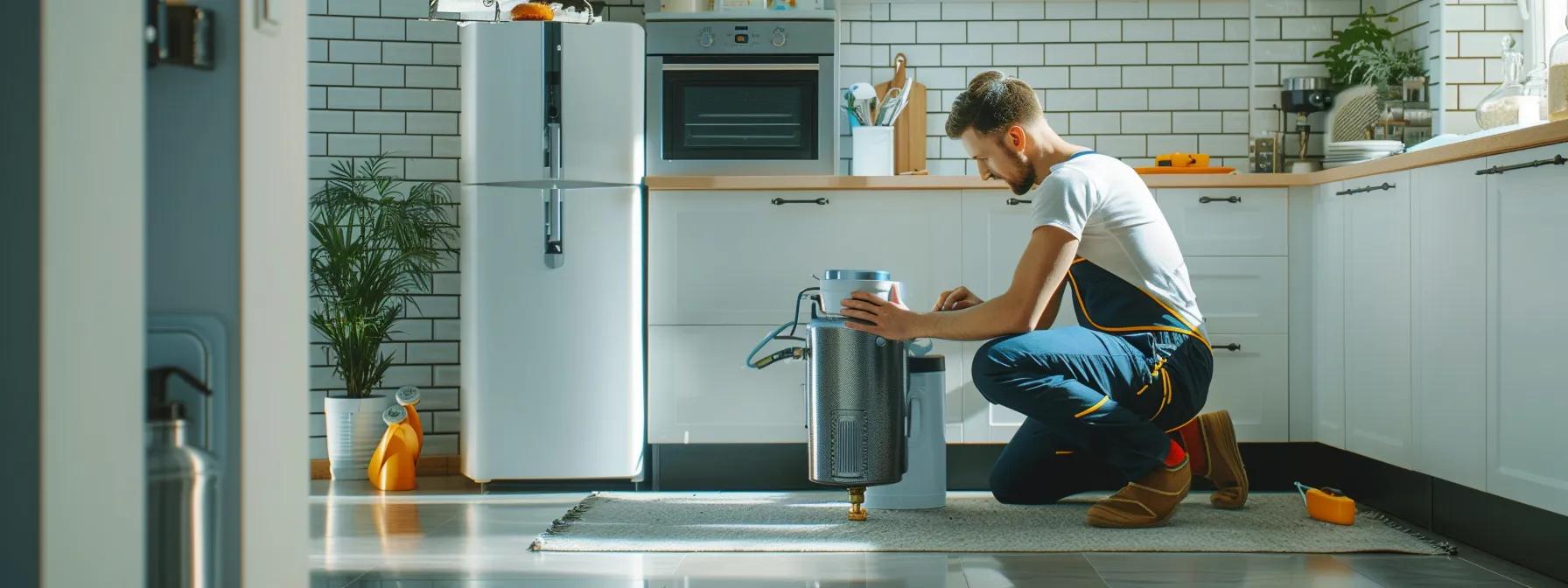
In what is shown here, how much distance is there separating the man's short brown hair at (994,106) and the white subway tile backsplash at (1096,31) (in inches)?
53.0

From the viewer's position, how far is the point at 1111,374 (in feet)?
9.06

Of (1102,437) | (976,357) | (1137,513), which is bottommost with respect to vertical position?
(1137,513)

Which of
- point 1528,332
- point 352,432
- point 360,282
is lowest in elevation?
point 352,432

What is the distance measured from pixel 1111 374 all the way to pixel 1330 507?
2.24 feet

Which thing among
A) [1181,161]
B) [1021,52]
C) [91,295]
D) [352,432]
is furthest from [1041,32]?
[91,295]

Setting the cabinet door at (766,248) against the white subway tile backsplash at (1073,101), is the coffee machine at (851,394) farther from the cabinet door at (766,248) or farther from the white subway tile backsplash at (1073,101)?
the white subway tile backsplash at (1073,101)

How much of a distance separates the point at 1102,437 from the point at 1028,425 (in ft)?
1.32

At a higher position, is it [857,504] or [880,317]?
[880,317]

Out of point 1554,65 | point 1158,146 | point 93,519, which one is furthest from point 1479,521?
point 93,519

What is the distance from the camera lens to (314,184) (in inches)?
160

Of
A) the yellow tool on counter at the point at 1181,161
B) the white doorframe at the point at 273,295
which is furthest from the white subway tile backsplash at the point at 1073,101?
the white doorframe at the point at 273,295

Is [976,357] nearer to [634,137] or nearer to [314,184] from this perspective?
[634,137]

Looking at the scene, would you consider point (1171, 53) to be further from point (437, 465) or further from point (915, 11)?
point (437, 465)

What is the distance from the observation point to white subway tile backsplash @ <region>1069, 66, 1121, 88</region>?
410cm
